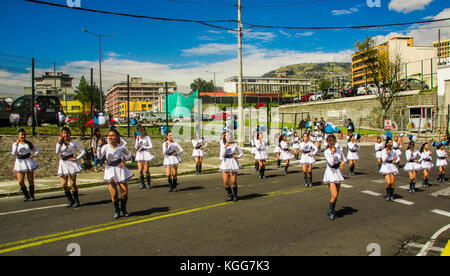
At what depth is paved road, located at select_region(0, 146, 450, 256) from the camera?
5.78 metres

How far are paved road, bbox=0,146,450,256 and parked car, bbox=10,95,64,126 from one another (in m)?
10.9

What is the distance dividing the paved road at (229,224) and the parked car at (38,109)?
10925mm

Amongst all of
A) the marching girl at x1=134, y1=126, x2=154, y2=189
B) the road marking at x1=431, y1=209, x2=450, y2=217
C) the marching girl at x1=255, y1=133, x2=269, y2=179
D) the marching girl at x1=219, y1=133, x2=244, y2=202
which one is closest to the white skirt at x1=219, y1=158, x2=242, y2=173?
the marching girl at x1=219, y1=133, x2=244, y2=202

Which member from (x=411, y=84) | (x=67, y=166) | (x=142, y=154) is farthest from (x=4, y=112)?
(x=411, y=84)

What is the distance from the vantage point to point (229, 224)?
23.4 feet

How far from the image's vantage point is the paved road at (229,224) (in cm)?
578

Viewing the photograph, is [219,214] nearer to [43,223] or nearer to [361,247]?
[361,247]

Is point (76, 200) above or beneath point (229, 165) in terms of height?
beneath

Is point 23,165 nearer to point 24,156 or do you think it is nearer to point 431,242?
point 24,156

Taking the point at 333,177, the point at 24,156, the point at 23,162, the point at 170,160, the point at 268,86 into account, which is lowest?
the point at 333,177

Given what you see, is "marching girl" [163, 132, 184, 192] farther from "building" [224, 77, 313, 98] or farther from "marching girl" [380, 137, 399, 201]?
"building" [224, 77, 313, 98]

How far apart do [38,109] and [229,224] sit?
54.2 feet
